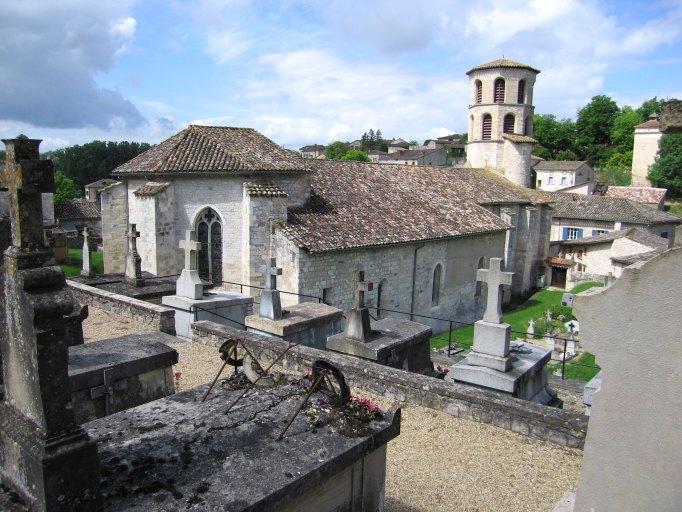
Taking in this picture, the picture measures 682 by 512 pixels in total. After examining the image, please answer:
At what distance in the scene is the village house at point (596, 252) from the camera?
33875mm

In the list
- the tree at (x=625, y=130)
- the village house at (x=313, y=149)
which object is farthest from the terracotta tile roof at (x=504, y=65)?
the village house at (x=313, y=149)

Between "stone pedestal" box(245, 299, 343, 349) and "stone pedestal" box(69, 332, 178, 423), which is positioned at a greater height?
"stone pedestal" box(69, 332, 178, 423)

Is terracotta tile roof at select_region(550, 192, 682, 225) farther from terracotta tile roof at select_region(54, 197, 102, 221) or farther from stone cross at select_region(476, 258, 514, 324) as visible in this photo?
terracotta tile roof at select_region(54, 197, 102, 221)

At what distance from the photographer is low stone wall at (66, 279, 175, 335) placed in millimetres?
11656

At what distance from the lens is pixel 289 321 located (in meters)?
10.7

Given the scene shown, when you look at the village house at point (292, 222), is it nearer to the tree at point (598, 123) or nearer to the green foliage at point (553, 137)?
the green foliage at point (553, 137)

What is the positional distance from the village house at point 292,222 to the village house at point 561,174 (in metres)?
39.9

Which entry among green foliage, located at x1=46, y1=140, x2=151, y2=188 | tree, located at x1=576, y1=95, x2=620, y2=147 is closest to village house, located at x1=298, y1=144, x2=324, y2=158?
green foliage, located at x1=46, y1=140, x2=151, y2=188

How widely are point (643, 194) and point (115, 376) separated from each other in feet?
172

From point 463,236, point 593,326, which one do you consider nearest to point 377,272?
point 463,236

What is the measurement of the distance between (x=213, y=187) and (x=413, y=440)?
12726 millimetres

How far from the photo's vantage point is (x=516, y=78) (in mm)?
34125

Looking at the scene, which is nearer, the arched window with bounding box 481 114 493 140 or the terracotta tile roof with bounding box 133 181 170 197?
the terracotta tile roof with bounding box 133 181 170 197

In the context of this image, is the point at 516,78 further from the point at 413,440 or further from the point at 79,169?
the point at 79,169
